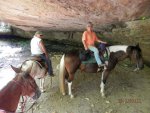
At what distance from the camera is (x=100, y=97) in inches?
349

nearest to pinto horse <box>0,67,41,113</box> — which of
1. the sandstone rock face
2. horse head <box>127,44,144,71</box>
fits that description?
the sandstone rock face

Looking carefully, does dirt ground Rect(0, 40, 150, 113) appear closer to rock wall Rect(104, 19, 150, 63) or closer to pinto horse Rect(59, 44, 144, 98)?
pinto horse Rect(59, 44, 144, 98)

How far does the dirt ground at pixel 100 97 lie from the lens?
8180 millimetres

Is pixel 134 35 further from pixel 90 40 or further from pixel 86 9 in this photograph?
pixel 86 9

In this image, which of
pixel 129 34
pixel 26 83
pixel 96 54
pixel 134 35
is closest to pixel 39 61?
pixel 96 54

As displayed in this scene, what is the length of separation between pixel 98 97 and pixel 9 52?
6745mm

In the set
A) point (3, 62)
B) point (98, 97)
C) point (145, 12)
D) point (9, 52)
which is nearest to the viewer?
point (145, 12)

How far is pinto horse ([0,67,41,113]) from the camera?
4.66m

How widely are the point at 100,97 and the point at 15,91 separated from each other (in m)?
4.59

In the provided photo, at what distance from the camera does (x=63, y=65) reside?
8.79 m

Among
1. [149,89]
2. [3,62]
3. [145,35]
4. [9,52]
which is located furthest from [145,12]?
[9,52]

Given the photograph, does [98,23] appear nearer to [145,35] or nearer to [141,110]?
[145,35]

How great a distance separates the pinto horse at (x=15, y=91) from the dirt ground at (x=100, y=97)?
3062 millimetres

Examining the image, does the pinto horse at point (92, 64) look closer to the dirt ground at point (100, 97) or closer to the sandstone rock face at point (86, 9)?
the dirt ground at point (100, 97)
